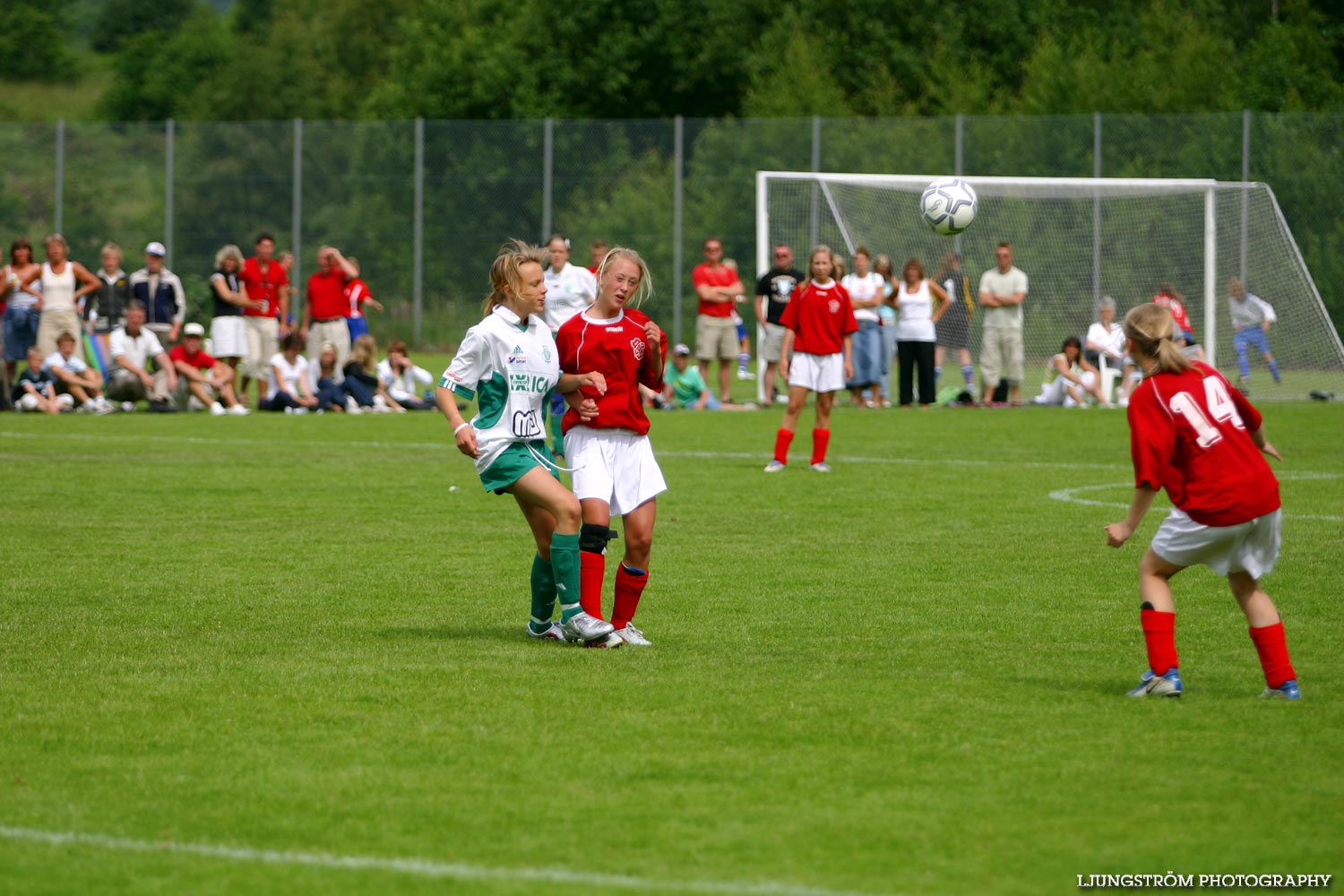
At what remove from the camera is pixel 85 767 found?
5.34m

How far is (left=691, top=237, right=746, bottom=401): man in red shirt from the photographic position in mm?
23141

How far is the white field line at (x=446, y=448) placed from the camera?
15.6m

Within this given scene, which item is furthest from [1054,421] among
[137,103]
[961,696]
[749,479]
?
[137,103]

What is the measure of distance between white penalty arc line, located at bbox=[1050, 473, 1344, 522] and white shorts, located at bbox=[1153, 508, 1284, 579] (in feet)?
19.4

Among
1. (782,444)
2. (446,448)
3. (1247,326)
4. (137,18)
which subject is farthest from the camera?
(137,18)

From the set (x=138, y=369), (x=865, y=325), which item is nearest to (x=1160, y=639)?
(x=865, y=325)

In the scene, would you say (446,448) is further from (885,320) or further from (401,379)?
(885,320)

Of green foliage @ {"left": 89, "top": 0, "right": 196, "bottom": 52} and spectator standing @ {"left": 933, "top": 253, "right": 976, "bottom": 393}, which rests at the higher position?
green foliage @ {"left": 89, "top": 0, "right": 196, "bottom": 52}

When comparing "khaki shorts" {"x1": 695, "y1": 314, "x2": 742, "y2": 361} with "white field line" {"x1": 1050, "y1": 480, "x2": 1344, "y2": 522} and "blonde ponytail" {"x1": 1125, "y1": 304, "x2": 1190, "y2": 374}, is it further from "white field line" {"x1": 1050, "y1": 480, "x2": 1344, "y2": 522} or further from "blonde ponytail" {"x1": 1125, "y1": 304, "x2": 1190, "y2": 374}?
"blonde ponytail" {"x1": 1125, "y1": 304, "x2": 1190, "y2": 374}

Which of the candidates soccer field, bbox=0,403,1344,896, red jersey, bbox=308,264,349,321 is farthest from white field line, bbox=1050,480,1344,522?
red jersey, bbox=308,264,349,321

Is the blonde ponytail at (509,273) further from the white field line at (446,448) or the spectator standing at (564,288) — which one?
the spectator standing at (564,288)

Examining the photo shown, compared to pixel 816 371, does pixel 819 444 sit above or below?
below

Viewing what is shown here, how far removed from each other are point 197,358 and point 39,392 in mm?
1978

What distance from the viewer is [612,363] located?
24.9 ft
